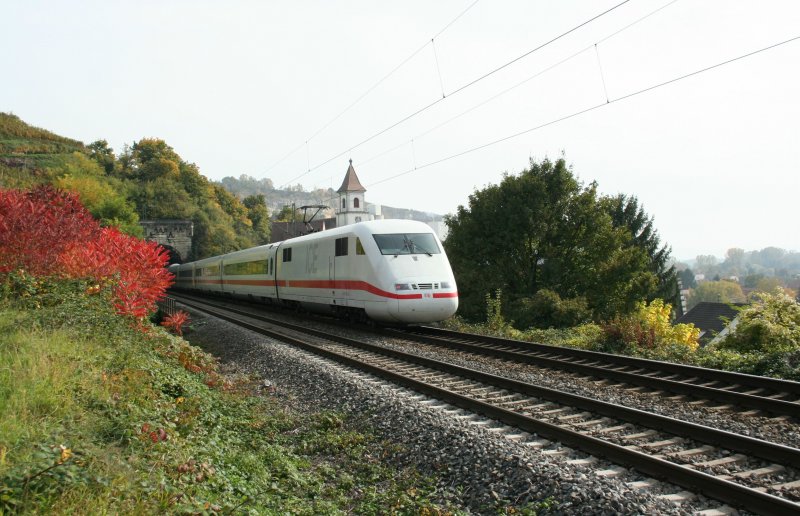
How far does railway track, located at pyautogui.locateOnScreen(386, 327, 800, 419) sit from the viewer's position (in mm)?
6910

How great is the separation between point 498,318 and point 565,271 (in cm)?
1197

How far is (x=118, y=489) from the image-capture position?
3596mm

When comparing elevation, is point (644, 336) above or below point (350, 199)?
below

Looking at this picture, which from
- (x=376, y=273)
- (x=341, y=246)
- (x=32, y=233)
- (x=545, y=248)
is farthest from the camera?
(x=545, y=248)

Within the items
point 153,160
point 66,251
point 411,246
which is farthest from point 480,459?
point 153,160

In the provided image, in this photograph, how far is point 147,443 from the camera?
4691 millimetres

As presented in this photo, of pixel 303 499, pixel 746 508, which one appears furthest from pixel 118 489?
pixel 746 508

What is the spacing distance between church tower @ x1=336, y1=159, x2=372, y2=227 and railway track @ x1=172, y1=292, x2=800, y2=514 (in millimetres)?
87080

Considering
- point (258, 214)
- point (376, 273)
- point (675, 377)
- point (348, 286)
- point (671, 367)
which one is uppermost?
point (258, 214)

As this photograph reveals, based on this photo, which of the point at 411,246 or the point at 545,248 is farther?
the point at 545,248

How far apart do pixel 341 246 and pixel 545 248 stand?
14835 mm

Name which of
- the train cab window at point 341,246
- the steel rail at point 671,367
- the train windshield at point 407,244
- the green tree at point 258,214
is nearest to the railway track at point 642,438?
the steel rail at point 671,367

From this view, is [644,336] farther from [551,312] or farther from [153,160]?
[153,160]

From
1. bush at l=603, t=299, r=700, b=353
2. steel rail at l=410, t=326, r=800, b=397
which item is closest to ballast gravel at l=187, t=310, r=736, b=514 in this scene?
steel rail at l=410, t=326, r=800, b=397
